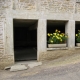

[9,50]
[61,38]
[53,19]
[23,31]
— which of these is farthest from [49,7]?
[23,31]

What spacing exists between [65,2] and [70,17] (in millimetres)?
831

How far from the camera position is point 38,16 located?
7.63 metres

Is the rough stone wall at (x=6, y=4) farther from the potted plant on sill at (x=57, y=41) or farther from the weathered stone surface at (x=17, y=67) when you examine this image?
the weathered stone surface at (x=17, y=67)

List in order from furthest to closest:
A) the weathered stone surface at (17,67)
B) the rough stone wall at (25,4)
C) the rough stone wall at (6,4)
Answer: the rough stone wall at (25,4), the rough stone wall at (6,4), the weathered stone surface at (17,67)

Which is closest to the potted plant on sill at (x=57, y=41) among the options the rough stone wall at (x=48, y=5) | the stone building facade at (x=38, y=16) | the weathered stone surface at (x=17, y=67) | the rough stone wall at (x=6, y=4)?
the stone building facade at (x=38, y=16)

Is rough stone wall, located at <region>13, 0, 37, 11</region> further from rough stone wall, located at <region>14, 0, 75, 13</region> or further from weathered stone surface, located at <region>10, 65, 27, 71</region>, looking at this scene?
weathered stone surface, located at <region>10, 65, 27, 71</region>

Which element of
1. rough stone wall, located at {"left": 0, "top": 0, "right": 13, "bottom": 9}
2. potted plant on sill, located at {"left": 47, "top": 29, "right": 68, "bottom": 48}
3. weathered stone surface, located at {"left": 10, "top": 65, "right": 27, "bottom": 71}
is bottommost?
weathered stone surface, located at {"left": 10, "top": 65, "right": 27, "bottom": 71}

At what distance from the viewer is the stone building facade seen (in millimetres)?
7297

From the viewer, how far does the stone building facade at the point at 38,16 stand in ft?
23.9

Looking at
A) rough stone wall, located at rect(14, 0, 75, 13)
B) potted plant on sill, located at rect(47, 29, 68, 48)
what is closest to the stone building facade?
rough stone wall, located at rect(14, 0, 75, 13)

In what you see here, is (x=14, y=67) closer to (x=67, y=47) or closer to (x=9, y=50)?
(x=9, y=50)

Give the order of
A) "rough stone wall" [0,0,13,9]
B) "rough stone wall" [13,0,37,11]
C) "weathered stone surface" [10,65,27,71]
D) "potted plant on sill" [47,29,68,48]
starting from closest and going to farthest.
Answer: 1. "weathered stone surface" [10,65,27,71]
2. "rough stone wall" [0,0,13,9]
3. "rough stone wall" [13,0,37,11]
4. "potted plant on sill" [47,29,68,48]

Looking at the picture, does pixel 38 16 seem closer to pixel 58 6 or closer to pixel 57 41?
pixel 58 6

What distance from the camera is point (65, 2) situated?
312 inches
